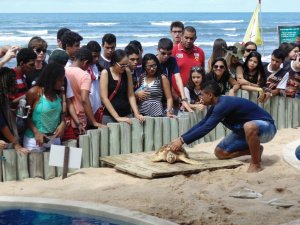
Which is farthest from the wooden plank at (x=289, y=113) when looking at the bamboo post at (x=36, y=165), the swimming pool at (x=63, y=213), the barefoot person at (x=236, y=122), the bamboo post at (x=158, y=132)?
the swimming pool at (x=63, y=213)

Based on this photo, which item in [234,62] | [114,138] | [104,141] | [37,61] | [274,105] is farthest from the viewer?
[274,105]

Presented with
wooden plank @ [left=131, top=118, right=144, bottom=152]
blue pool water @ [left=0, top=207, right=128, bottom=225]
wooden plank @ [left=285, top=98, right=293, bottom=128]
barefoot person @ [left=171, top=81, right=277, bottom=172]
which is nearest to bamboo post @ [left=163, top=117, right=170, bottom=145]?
wooden plank @ [left=131, top=118, right=144, bottom=152]

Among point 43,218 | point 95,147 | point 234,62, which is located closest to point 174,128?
point 95,147

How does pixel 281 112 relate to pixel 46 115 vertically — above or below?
below

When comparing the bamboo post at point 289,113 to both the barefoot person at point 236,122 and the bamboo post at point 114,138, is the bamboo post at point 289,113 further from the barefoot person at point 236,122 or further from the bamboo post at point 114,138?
the bamboo post at point 114,138

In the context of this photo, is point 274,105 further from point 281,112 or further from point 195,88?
point 195,88

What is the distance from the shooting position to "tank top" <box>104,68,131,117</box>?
8930mm

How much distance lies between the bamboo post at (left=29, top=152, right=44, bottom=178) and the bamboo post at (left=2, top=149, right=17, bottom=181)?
19 cm

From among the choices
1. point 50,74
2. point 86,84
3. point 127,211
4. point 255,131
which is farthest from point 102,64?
point 127,211

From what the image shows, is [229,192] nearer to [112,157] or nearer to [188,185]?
[188,185]

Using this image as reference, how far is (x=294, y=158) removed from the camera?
8812 mm

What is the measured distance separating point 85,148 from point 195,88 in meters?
2.09

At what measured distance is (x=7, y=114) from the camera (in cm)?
789

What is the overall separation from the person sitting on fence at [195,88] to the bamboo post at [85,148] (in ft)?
6.18
